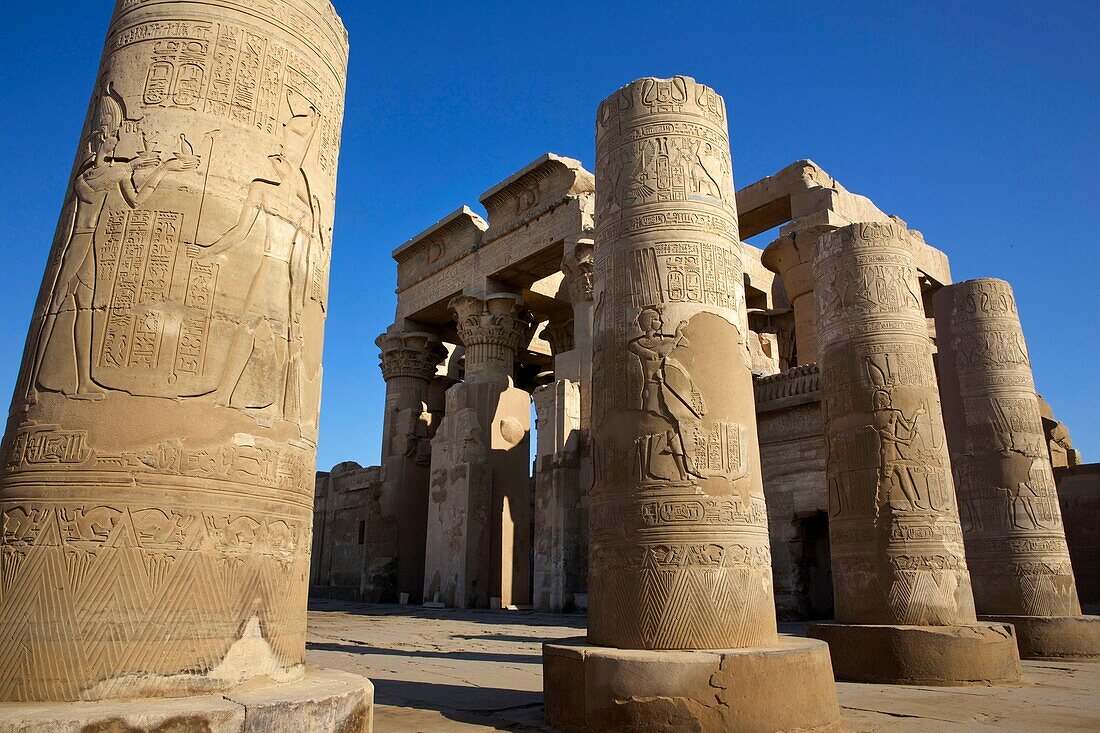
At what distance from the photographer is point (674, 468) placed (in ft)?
13.6

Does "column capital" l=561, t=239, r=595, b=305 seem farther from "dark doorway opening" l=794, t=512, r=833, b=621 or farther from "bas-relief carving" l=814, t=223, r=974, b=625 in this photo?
"bas-relief carving" l=814, t=223, r=974, b=625

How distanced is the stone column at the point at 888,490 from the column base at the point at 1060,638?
6.58ft

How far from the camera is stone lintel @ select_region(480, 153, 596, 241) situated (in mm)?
14891

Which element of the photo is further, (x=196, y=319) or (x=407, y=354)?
(x=407, y=354)

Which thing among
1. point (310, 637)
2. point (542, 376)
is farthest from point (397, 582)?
point (310, 637)

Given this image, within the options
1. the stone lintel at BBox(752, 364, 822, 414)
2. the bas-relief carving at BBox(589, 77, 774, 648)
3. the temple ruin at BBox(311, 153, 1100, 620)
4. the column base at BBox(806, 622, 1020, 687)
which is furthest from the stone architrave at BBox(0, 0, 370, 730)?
the stone lintel at BBox(752, 364, 822, 414)

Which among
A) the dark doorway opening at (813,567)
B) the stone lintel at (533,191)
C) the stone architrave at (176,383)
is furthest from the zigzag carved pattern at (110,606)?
the stone lintel at (533,191)

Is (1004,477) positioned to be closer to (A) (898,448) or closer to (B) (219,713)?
(A) (898,448)

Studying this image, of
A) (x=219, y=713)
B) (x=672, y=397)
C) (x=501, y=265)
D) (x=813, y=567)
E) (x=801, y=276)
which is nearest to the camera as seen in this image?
(x=219, y=713)

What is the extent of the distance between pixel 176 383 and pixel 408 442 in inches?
608

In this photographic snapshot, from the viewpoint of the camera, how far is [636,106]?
4953mm

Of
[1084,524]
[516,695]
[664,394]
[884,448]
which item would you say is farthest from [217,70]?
[1084,524]

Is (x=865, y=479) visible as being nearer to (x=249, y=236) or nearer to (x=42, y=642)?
(x=249, y=236)

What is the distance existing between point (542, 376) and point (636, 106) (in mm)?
16395
